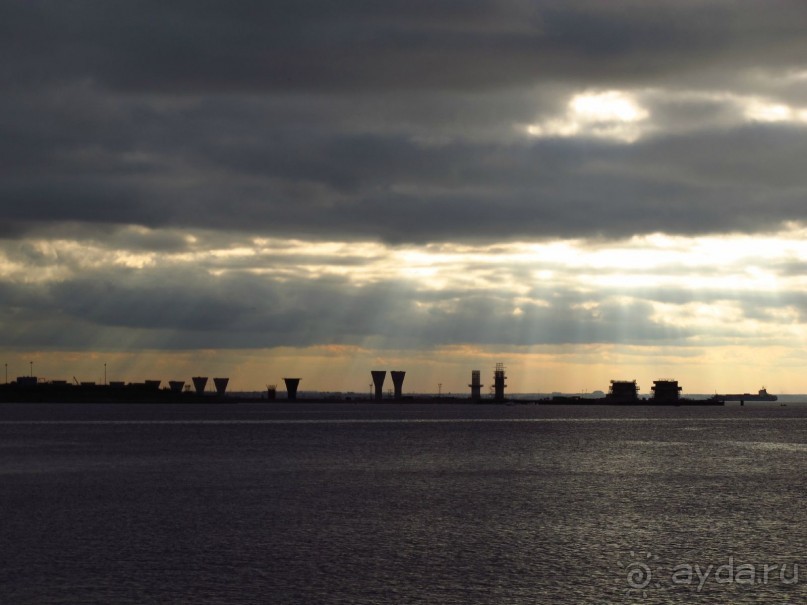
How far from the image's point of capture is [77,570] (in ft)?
137

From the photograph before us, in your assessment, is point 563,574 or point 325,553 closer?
point 563,574

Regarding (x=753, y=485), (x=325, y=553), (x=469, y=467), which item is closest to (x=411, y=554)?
(x=325, y=553)

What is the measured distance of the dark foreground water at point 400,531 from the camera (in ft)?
126

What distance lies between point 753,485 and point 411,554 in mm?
44360

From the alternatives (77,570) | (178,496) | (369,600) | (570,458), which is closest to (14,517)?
(178,496)

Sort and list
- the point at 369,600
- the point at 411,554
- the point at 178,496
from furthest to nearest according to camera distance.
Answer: the point at 178,496, the point at 411,554, the point at 369,600

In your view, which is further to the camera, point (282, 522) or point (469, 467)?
point (469, 467)

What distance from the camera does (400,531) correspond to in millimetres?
52781

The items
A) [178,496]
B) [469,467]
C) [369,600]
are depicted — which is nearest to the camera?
[369,600]

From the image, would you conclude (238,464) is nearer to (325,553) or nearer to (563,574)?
(325,553)

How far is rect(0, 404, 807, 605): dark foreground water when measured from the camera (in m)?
38.4

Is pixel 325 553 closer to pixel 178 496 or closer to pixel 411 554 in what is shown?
pixel 411 554

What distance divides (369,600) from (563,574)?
952 centimetres

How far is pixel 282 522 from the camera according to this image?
56250 mm
